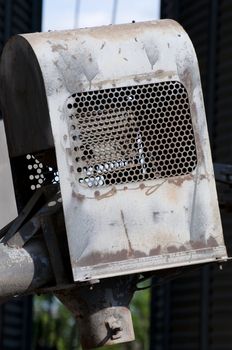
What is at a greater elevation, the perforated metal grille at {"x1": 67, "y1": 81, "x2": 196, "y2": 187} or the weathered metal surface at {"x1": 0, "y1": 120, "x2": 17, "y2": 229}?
the perforated metal grille at {"x1": 67, "y1": 81, "x2": 196, "y2": 187}

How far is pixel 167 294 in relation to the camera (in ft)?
44.5

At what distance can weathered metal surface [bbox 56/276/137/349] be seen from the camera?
5.48 metres

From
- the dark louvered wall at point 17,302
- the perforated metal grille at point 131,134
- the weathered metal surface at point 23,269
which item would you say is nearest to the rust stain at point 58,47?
the perforated metal grille at point 131,134

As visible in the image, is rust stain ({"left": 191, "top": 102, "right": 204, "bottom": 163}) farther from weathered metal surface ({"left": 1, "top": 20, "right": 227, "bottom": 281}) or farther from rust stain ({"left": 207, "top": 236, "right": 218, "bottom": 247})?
rust stain ({"left": 207, "top": 236, "right": 218, "bottom": 247})

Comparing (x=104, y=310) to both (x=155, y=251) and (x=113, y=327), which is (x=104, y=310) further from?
(x=155, y=251)

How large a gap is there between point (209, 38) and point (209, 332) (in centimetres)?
318

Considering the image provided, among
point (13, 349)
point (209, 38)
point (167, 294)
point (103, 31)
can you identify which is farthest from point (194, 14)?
point (103, 31)

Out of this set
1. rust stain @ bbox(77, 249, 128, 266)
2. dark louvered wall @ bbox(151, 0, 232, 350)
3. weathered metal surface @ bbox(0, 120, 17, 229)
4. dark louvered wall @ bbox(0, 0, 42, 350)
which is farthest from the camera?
dark louvered wall @ bbox(0, 0, 42, 350)

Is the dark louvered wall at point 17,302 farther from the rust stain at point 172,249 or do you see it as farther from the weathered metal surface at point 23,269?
the rust stain at point 172,249

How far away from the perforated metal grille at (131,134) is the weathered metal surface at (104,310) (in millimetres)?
507

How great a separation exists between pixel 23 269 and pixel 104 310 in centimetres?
45

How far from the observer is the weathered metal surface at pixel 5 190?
259 inches

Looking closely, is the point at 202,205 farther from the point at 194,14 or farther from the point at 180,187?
the point at 194,14

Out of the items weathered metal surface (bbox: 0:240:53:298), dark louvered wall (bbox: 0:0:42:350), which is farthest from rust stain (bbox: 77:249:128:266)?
dark louvered wall (bbox: 0:0:42:350)
